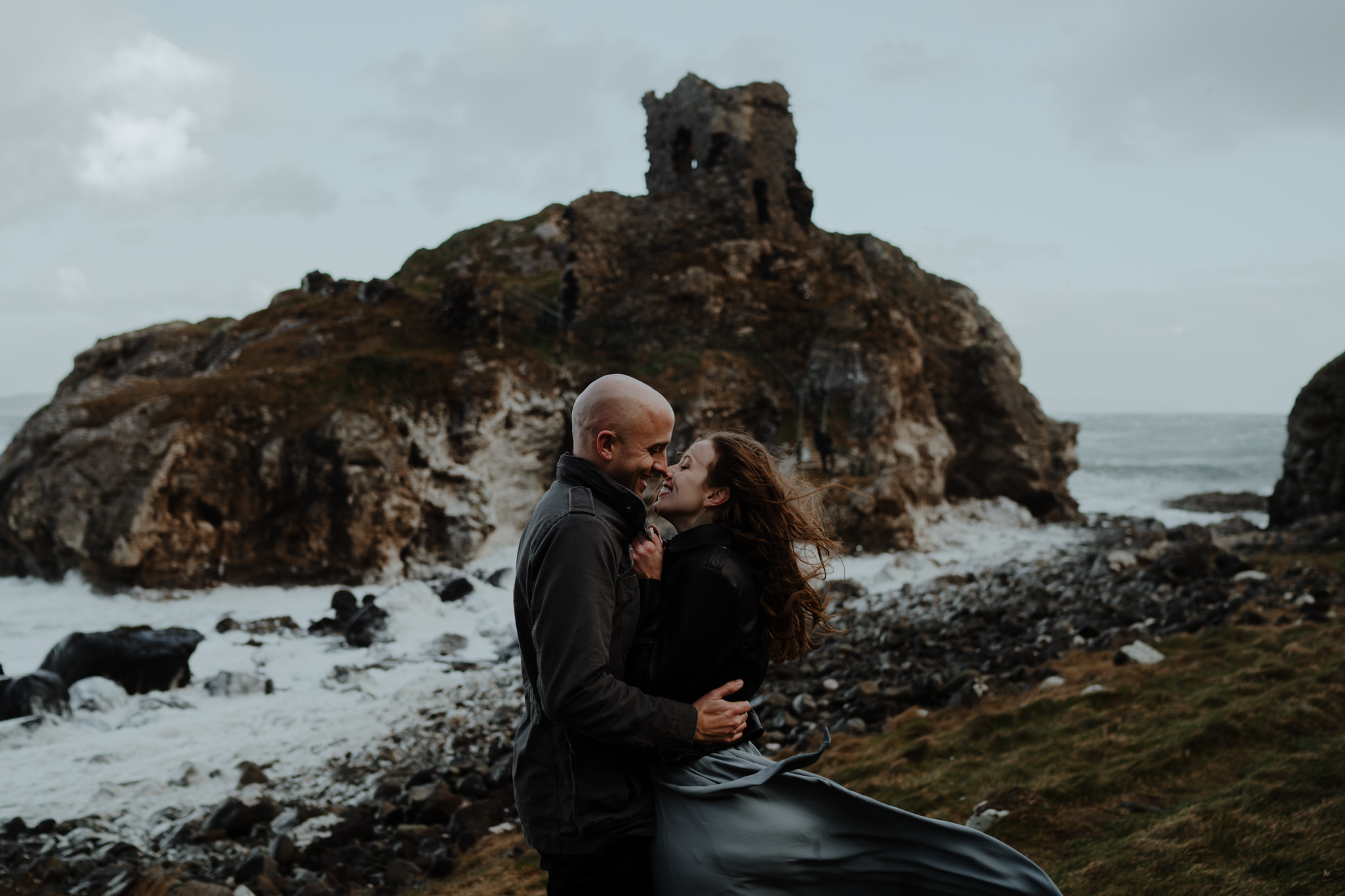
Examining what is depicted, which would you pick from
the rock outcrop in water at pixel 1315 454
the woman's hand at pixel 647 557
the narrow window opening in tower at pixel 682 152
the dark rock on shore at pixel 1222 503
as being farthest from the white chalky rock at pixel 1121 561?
the dark rock on shore at pixel 1222 503

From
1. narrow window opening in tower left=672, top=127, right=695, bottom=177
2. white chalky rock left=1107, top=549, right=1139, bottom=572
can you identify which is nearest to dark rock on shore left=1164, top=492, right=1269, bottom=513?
white chalky rock left=1107, top=549, right=1139, bottom=572

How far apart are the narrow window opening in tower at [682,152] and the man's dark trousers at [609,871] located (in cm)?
3002

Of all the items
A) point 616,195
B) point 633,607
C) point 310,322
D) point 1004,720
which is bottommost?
point 1004,720

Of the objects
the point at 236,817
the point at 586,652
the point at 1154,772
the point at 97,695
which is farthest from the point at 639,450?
the point at 97,695

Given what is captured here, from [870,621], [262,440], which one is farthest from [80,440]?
[870,621]

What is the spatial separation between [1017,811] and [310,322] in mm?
24069

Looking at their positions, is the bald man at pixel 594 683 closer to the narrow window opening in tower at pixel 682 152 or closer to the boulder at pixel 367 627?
the boulder at pixel 367 627

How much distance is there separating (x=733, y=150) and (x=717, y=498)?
28451mm

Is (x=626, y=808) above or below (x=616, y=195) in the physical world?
below

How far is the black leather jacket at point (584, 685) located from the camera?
2402 mm

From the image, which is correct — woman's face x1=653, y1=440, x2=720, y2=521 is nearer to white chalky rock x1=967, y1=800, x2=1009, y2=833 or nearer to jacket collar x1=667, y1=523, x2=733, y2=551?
jacket collar x1=667, y1=523, x2=733, y2=551

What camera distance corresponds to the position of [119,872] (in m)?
6.71

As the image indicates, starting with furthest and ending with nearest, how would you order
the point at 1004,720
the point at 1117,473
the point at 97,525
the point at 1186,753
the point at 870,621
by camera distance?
the point at 1117,473 → the point at 97,525 → the point at 870,621 → the point at 1004,720 → the point at 1186,753

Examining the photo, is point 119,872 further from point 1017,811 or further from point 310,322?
point 310,322
